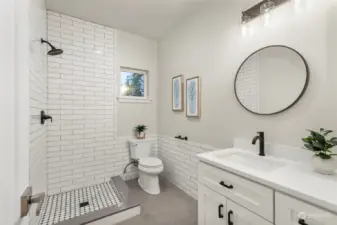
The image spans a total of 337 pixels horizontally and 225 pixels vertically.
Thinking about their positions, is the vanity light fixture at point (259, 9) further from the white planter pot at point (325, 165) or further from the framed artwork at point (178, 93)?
the white planter pot at point (325, 165)

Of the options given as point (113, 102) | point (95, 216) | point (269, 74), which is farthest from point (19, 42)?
point (113, 102)

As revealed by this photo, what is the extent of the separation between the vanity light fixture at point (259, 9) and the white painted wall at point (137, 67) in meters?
1.88

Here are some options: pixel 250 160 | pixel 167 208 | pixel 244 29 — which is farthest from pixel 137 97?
pixel 250 160

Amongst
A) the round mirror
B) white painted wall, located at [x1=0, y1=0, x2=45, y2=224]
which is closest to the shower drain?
white painted wall, located at [x1=0, y1=0, x2=45, y2=224]

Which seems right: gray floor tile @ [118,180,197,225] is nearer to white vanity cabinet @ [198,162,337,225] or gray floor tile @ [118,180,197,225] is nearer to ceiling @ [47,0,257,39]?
white vanity cabinet @ [198,162,337,225]

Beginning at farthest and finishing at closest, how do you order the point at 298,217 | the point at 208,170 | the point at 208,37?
the point at 208,37
the point at 208,170
the point at 298,217

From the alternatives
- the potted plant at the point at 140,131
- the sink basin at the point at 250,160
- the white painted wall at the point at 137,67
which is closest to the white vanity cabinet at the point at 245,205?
the sink basin at the point at 250,160

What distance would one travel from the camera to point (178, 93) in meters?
2.71

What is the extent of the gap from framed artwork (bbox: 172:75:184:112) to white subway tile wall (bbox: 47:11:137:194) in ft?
3.38

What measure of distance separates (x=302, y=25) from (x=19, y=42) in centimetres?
183

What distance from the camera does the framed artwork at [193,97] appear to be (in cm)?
236

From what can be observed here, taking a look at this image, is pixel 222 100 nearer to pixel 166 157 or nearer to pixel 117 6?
pixel 166 157

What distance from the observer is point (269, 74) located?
5.20 ft

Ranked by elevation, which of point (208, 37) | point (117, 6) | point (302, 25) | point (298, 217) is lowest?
point (298, 217)
